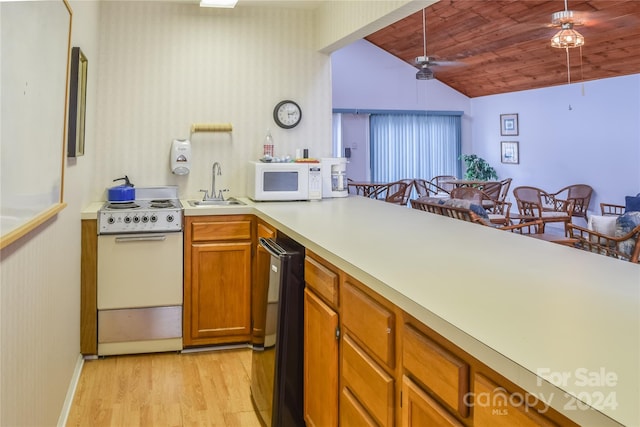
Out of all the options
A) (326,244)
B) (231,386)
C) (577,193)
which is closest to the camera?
(326,244)

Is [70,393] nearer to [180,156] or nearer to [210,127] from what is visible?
[180,156]

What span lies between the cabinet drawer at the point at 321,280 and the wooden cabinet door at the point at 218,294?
1283mm

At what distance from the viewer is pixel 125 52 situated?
3689 mm

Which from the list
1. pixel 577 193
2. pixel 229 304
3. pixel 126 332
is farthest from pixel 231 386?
pixel 577 193

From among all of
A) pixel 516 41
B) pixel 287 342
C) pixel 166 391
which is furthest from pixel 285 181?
pixel 516 41

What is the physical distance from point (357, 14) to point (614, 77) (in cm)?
533

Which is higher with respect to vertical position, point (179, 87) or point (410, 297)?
point (179, 87)

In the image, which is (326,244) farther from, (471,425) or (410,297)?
(471,425)

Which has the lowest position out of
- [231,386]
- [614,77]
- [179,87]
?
[231,386]

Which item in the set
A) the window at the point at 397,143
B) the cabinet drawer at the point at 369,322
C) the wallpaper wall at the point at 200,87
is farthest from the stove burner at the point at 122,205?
the window at the point at 397,143

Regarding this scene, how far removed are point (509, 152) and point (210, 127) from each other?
6.56 m

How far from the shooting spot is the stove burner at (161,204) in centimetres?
330

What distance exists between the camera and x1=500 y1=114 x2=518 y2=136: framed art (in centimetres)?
873

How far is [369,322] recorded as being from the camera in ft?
4.83
